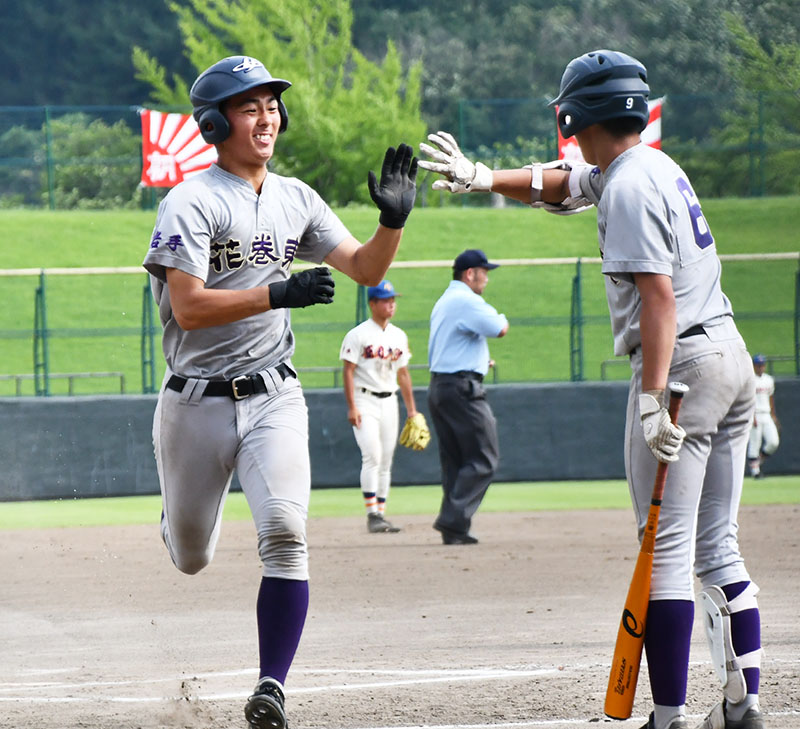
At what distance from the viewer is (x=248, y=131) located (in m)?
5.20

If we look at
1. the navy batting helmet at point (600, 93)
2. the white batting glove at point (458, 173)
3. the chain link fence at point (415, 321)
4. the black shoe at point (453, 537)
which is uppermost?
the navy batting helmet at point (600, 93)


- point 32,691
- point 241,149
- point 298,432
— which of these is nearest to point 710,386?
point 298,432

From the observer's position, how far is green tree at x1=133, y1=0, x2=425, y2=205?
1678 inches

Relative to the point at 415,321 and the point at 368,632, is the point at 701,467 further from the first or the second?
the point at 415,321

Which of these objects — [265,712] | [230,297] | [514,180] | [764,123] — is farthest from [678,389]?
[764,123]

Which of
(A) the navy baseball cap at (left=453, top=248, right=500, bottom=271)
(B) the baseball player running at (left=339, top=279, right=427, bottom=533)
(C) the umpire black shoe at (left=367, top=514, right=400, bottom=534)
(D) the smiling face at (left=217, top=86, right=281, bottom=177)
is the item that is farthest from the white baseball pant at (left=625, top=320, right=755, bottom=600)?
(B) the baseball player running at (left=339, top=279, right=427, bottom=533)

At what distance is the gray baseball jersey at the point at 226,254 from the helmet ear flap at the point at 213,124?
0.41 ft

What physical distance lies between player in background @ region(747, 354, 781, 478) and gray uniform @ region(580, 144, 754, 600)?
12.5 meters

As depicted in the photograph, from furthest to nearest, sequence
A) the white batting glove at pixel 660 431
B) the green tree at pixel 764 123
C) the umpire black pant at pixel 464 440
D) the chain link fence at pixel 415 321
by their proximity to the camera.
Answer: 1. the green tree at pixel 764 123
2. the chain link fence at pixel 415 321
3. the umpire black pant at pixel 464 440
4. the white batting glove at pixel 660 431

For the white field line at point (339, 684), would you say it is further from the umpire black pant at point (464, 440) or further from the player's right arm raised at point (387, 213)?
the umpire black pant at point (464, 440)

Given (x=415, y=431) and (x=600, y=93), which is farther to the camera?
(x=415, y=431)

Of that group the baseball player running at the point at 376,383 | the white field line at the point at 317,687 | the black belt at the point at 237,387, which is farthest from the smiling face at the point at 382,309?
the black belt at the point at 237,387

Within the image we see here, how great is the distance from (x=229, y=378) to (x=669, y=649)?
1.77 metres

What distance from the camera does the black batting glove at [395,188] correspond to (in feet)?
17.1
